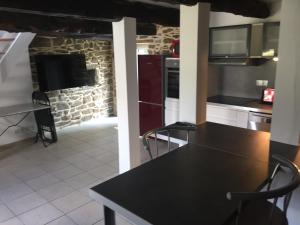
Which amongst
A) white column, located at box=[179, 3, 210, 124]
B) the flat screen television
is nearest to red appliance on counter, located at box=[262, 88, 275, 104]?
white column, located at box=[179, 3, 210, 124]

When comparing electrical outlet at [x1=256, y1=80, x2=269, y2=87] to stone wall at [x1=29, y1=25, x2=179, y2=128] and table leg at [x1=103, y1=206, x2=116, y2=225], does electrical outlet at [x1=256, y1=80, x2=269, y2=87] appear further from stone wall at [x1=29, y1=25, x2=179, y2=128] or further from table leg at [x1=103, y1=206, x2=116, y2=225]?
table leg at [x1=103, y1=206, x2=116, y2=225]

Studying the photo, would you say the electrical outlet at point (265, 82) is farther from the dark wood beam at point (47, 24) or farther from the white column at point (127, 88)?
the dark wood beam at point (47, 24)

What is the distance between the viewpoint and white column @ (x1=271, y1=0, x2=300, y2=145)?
1908 mm

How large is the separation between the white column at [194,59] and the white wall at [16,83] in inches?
125

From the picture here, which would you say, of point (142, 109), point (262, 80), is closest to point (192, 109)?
point (262, 80)

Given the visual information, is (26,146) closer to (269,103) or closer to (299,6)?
(269,103)

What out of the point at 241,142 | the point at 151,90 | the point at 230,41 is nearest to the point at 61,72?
the point at 151,90

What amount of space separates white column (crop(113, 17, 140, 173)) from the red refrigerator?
147cm

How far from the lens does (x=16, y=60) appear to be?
15.3 feet

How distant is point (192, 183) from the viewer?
1415mm

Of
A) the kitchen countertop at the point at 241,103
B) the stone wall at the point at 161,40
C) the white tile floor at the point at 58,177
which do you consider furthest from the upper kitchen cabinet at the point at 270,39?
the white tile floor at the point at 58,177

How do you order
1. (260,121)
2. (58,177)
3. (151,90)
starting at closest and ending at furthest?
(260,121)
(58,177)
(151,90)

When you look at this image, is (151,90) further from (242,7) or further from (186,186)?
(186,186)

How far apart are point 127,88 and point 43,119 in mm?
2508
